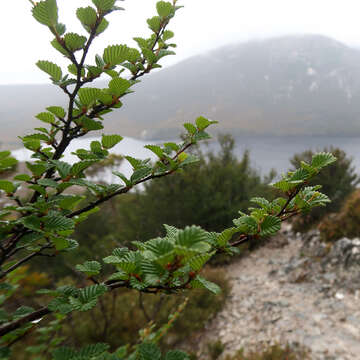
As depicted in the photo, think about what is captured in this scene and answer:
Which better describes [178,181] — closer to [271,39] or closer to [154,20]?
[154,20]

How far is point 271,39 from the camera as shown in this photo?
15312 cm

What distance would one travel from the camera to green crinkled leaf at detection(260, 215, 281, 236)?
23.2 inches

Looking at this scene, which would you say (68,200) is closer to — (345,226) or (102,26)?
(102,26)

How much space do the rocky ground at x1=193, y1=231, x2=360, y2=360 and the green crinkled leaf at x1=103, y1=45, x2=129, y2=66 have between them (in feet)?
11.2

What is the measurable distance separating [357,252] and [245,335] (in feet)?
8.78

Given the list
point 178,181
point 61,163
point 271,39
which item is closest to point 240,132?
point 178,181

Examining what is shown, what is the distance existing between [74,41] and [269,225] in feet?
2.18

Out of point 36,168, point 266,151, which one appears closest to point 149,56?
point 36,168

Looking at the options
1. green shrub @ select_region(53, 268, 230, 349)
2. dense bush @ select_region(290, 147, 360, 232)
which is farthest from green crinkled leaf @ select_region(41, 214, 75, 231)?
dense bush @ select_region(290, 147, 360, 232)

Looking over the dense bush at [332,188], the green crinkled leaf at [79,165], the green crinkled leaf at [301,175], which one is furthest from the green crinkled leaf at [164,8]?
the dense bush at [332,188]

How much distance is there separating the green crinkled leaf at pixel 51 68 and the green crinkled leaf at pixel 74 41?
3.1 inches

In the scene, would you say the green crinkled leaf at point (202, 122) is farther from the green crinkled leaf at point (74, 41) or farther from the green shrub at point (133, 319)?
the green shrub at point (133, 319)

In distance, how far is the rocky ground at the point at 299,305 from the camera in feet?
9.55

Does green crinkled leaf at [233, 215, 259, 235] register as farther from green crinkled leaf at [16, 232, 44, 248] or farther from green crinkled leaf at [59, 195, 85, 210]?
green crinkled leaf at [16, 232, 44, 248]
